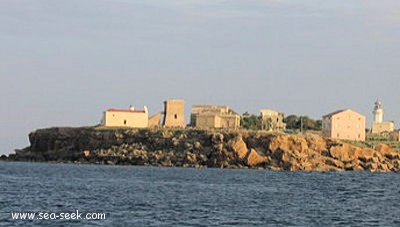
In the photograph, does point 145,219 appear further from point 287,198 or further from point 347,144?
point 347,144

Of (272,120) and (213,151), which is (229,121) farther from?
(213,151)

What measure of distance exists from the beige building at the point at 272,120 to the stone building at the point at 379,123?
78.1ft

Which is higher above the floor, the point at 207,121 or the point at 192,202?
the point at 207,121

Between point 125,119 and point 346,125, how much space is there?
115 ft

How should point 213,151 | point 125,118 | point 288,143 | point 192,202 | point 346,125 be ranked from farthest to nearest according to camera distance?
point 346,125 < point 125,118 < point 288,143 < point 213,151 < point 192,202

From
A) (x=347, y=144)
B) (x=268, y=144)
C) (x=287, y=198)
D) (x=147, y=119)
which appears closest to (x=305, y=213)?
(x=287, y=198)

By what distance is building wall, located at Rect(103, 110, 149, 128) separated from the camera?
131000 mm

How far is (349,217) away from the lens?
141ft

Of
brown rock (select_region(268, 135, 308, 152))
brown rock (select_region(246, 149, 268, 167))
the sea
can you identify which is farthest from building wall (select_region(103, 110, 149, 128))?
the sea

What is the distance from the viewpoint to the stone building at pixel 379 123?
164375 millimetres

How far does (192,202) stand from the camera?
4888cm

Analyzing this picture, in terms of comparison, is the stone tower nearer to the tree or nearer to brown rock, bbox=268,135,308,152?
the tree

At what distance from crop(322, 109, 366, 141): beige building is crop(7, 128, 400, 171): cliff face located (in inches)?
514

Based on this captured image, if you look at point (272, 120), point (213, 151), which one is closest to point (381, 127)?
point (272, 120)
